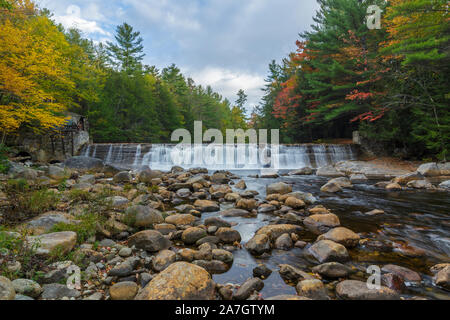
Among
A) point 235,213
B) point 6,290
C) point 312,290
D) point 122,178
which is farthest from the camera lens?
point 122,178

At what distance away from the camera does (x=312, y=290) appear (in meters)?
2.36

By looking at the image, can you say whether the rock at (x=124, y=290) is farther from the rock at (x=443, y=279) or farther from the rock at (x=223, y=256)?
the rock at (x=443, y=279)

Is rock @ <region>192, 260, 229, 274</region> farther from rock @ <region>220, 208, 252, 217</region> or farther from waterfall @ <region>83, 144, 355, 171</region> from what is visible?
waterfall @ <region>83, 144, 355, 171</region>

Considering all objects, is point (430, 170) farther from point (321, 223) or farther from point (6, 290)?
point (6, 290)

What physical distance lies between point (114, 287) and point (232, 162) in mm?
13260

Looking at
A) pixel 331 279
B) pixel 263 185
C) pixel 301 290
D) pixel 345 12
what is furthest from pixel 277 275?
pixel 345 12

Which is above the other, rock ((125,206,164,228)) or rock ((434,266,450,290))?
Answer: rock ((125,206,164,228))

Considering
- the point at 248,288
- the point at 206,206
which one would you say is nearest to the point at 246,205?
the point at 206,206

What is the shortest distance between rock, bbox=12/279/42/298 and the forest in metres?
13.6

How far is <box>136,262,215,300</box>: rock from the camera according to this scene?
211 cm

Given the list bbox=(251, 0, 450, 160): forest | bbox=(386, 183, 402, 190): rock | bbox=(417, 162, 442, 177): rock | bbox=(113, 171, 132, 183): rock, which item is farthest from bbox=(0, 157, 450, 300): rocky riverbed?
bbox=(251, 0, 450, 160): forest

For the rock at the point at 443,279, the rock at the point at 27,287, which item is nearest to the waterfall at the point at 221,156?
the rock at the point at 443,279

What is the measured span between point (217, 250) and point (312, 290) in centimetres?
137

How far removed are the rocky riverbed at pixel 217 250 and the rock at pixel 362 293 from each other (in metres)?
Result: 0.01
